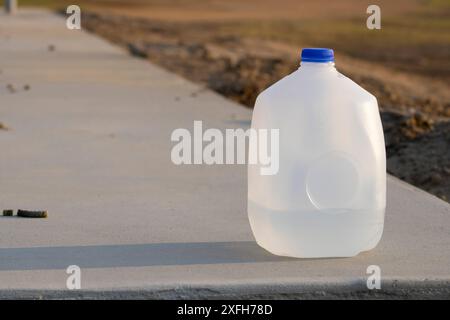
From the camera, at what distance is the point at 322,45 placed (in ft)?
77.8

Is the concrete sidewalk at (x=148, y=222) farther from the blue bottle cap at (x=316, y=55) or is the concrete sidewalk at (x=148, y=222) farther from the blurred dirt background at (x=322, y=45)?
the blurred dirt background at (x=322, y=45)

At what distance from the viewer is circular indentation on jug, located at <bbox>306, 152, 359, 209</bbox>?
4.92 m

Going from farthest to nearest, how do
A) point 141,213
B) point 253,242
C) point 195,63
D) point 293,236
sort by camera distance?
point 195,63, point 141,213, point 253,242, point 293,236

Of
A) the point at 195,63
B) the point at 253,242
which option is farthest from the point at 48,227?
the point at 195,63

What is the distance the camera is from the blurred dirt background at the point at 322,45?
9.19 metres

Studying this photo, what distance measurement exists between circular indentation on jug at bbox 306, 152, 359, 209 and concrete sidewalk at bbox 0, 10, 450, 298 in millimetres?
289

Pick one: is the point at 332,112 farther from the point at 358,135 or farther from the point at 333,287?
the point at 333,287

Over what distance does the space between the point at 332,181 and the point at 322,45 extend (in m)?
18.9

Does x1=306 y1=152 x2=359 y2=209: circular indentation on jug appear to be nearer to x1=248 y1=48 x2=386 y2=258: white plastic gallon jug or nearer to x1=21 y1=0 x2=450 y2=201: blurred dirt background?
x1=248 y1=48 x2=386 y2=258: white plastic gallon jug

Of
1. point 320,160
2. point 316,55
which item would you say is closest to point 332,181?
point 320,160

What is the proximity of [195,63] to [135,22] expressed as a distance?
1051cm

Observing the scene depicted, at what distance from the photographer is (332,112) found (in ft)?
16.1

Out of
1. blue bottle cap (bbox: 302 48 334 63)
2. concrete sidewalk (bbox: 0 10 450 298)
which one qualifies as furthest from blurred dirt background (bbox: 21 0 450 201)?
blue bottle cap (bbox: 302 48 334 63)
